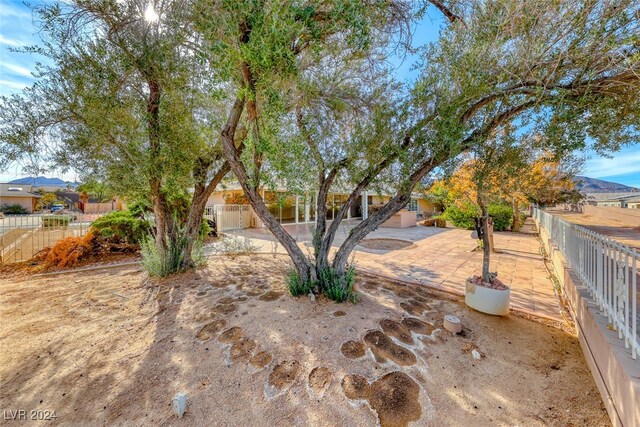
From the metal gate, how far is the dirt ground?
8.90 meters

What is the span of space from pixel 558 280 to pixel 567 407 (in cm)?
438

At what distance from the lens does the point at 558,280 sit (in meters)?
5.57

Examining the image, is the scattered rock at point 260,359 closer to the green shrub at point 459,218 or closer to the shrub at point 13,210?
the green shrub at point 459,218

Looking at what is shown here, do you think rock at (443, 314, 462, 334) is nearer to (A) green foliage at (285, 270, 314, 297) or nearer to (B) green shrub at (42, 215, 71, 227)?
(A) green foliage at (285, 270, 314, 297)

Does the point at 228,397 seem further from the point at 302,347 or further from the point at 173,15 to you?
the point at 173,15

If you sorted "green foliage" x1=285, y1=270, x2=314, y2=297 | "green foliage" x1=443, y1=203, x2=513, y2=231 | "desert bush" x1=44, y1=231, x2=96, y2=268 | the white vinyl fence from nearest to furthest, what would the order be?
the white vinyl fence, "green foliage" x1=285, y1=270, x2=314, y2=297, "desert bush" x1=44, y1=231, x2=96, y2=268, "green foliage" x1=443, y1=203, x2=513, y2=231

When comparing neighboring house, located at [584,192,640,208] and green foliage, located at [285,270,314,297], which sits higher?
neighboring house, located at [584,192,640,208]

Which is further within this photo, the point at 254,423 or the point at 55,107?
the point at 55,107

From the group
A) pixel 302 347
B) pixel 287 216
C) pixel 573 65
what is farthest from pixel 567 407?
pixel 287 216

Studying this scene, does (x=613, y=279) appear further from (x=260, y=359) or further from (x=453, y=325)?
(x=260, y=359)

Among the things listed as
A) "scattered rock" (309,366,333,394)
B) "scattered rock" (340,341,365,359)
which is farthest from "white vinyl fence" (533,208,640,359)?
"scattered rock" (309,366,333,394)

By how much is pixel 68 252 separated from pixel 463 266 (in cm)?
1109

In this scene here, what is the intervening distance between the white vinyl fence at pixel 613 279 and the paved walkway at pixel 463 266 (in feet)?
3.22

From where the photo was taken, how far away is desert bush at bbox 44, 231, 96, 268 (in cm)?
679
